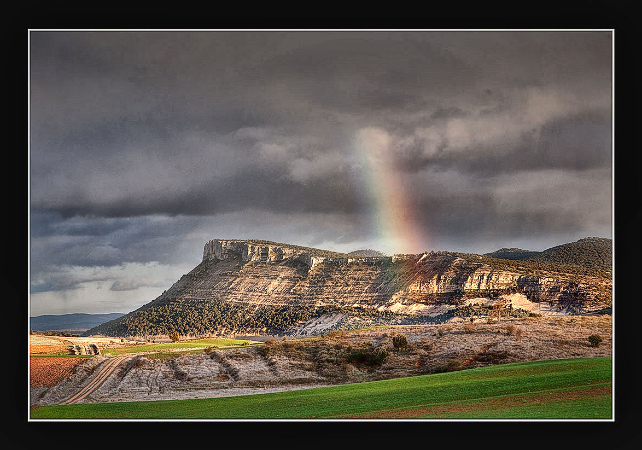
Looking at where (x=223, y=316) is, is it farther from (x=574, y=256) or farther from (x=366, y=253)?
(x=574, y=256)

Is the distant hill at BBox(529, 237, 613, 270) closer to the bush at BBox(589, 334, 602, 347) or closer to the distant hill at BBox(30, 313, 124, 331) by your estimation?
the bush at BBox(589, 334, 602, 347)

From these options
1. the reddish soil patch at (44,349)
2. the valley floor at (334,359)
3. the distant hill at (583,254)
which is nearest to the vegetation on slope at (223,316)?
the valley floor at (334,359)

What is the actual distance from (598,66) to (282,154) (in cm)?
665

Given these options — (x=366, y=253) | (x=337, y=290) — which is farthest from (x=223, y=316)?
(x=366, y=253)

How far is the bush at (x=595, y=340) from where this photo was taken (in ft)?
36.5

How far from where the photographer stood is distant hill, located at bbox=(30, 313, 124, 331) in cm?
1070

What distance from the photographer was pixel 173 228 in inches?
499

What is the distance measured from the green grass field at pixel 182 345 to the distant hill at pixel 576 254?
626 cm

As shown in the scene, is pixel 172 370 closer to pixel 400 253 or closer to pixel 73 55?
pixel 400 253

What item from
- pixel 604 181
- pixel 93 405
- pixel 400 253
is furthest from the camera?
pixel 400 253

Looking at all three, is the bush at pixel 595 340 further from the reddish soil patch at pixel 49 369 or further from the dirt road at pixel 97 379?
the reddish soil patch at pixel 49 369
